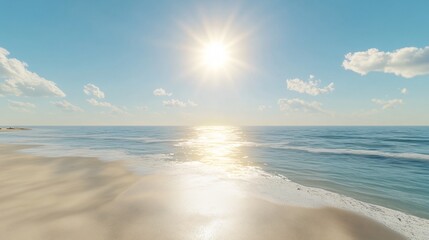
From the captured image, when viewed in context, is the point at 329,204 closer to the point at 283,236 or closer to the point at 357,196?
the point at 357,196

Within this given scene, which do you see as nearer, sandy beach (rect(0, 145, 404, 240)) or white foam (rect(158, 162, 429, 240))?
sandy beach (rect(0, 145, 404, 240))

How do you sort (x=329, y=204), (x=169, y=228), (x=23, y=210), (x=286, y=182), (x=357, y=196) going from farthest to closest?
(x=286, y=182)
(x=357, y=196)
(x=329, y=204)
(x=23, y=210)
(x=169, y=228)

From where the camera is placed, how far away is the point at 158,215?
7609 mm

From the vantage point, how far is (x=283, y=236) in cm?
636

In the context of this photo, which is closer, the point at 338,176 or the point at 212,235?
the point at 212,235

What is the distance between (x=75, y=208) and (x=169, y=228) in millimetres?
4079

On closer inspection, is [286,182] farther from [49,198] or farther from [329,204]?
[49,198]

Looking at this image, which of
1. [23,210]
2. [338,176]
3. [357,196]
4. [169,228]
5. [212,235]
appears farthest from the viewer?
[338,176]

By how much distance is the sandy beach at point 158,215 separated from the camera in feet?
21.0

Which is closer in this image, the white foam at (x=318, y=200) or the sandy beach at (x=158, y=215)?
the sandy beach at (x=158, y=215)

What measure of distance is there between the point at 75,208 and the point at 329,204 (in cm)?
991

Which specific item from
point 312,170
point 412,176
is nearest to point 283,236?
point 312,170

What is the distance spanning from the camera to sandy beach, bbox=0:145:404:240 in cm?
641

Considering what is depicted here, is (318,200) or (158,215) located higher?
(158,215)
